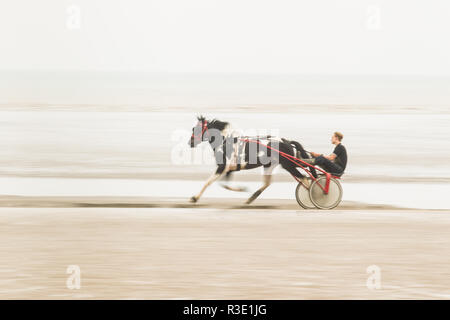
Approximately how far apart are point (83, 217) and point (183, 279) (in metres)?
3.26

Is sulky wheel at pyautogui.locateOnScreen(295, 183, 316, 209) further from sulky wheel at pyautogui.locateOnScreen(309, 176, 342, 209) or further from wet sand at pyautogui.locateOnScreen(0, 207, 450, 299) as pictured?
wet sand at pyautogui.locateOnScreen(0, 207, 450, 299)

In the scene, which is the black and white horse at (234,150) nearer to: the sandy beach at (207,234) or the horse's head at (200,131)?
the horse's head at (200,131)

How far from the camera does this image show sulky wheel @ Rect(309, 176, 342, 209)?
408 inches

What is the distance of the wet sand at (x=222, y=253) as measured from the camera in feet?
20.6

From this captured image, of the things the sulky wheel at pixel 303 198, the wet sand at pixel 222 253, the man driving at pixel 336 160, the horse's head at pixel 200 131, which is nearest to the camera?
the wet sand at pixel 222 253

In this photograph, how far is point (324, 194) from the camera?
1038 centimetres

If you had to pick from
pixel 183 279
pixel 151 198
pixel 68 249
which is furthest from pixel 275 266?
pixel 151 198

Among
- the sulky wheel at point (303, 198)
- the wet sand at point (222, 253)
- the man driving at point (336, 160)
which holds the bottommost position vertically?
the wet sand at point (222, 253)

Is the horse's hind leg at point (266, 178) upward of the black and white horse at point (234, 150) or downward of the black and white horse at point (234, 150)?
downward

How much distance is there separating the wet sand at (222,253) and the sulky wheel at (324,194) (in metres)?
0.20

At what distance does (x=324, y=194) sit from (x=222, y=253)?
317 cm

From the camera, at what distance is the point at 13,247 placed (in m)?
7.77

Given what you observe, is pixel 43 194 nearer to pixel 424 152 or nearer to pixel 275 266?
pixel 275 266

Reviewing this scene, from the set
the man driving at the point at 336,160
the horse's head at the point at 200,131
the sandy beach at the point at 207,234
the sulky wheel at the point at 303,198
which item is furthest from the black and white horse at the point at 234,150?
the sandy beach at the point at 207,234
